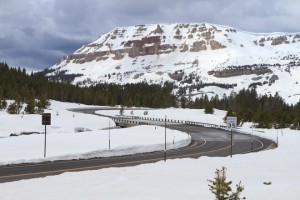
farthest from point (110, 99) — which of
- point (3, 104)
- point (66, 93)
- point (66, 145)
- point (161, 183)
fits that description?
point (161, 183)

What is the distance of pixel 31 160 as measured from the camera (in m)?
29.0

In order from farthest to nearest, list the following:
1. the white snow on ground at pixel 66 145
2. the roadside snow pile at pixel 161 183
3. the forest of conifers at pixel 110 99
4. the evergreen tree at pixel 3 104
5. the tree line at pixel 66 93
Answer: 1. the tree line at pixel 66 93
2. the evergreen tree at pixel 3 104
3. the forest of conifers at pixel 110 99
4. the white snow on ground at pixel 66 145
5. the roadside snow pile at pixel 161 183

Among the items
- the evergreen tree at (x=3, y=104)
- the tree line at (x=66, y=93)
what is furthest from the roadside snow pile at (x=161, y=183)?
the tree line at (x=66, y=93)

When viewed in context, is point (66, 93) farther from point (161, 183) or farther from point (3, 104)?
point (161, 183)

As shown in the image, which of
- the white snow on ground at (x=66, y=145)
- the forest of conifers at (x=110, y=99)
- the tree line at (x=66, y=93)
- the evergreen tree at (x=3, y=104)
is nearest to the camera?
the white snow on ground at (x=66, y=145)

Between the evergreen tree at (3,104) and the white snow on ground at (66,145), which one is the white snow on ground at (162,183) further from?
the evergreen tree at (3,104)

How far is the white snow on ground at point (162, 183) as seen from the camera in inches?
617

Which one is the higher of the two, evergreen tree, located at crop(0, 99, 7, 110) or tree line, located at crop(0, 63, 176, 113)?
tree line, located at crop(0, 63, 176, 113)

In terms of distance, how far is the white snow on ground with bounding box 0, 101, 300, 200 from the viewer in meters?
15.7

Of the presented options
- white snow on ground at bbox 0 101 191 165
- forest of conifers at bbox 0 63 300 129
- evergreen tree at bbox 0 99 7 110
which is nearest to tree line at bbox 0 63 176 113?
forest of conifers at bbox 0 63 300 129

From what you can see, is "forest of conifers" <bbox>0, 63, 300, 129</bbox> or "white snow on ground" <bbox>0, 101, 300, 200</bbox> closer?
"white snow on ground" <bbox>0, 101, 300, 200</bbox>

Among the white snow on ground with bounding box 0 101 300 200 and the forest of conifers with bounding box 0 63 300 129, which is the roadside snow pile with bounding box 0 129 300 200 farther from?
the forest of conifers with bounding box 0 63 300 129

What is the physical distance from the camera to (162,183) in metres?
18.4

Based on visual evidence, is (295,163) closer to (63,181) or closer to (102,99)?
(63,181)
